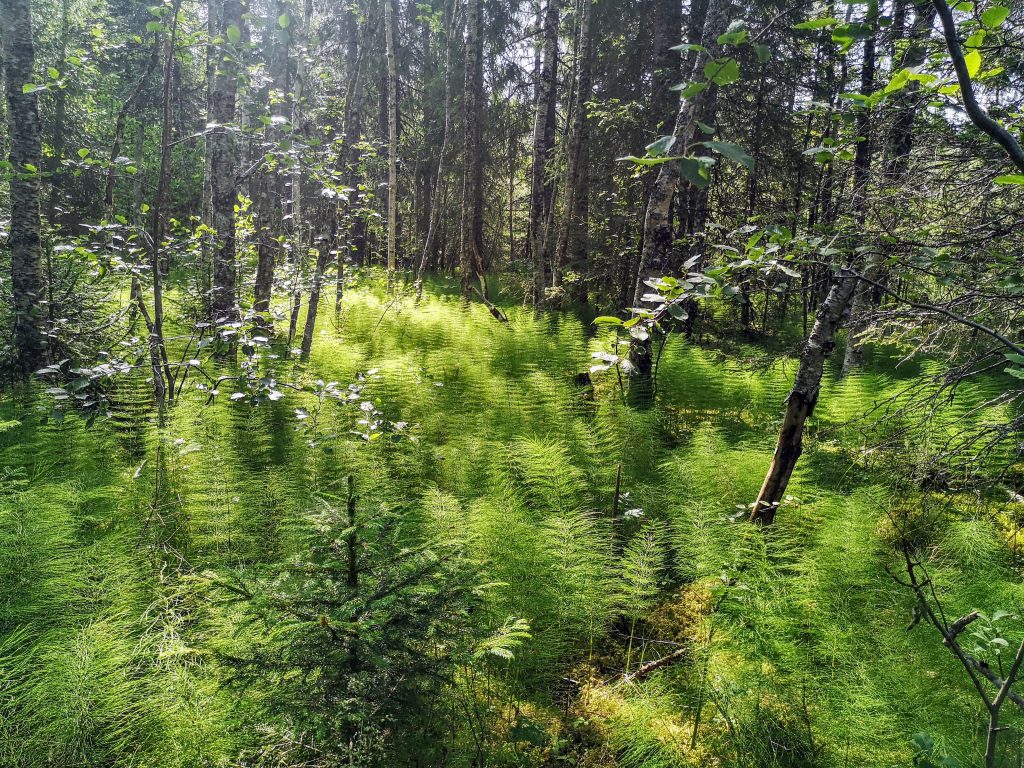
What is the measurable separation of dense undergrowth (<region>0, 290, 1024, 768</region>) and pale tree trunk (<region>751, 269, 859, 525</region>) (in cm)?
20

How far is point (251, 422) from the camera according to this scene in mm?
4633

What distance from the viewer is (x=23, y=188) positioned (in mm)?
5012

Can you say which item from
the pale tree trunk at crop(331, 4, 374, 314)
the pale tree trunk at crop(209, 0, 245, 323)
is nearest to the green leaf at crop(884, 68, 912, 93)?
the pale tree trunk at crop(209, 0, 245, 323)

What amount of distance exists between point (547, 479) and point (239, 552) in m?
2.11

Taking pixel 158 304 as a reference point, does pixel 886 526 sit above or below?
below

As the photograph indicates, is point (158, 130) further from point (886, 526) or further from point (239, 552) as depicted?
point (886, 526)

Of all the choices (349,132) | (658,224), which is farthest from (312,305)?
(349,132)

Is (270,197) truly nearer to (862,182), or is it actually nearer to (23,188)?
(23,188)

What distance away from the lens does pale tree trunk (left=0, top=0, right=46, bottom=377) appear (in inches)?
188

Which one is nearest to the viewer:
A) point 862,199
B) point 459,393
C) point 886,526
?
point 862,199

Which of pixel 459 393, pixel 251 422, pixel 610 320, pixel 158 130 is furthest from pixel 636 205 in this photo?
pixel 158 130

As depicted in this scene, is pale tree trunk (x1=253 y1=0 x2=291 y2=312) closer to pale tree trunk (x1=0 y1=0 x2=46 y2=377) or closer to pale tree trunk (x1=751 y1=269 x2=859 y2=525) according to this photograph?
pale tree trunk (x1=0 y1=0 x2=46 y2=377)

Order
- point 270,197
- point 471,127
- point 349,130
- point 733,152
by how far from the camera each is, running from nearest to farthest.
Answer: point 733,152
point 471,127
point 349,130
point 270,197

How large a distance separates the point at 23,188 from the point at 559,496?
5833mm
